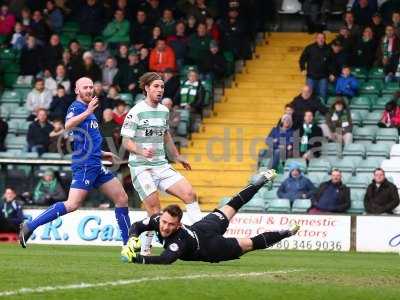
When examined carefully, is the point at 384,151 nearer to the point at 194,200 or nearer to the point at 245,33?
the point at 245,33

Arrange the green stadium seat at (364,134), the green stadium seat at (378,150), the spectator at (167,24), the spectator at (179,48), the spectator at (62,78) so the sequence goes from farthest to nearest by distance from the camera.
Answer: the spectator at (167,24) → the spectator at (179,48) → the spectator at (62,78) → the green stadium seat at (364,134) → the green stadium seat at (378,150)

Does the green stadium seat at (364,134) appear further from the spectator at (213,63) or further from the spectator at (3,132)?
the spectator at (3,132)

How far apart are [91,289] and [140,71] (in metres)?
17.1

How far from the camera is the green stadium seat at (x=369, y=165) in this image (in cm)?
2453

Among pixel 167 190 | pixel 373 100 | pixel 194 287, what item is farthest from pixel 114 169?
pixel 194 287

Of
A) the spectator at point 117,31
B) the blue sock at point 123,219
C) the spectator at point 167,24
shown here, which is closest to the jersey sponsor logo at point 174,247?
the blue sock at point 123,219

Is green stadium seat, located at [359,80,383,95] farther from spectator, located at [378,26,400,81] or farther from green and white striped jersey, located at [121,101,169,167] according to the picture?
green and white striped jersey, located at [121,101,169,167]

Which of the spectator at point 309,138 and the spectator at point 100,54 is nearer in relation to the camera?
the spectator at point 309,138

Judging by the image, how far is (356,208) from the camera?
23406mm

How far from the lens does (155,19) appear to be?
95.7 feet

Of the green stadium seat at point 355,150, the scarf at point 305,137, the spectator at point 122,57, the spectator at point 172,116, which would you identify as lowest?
the green stadium seat at point 355,150

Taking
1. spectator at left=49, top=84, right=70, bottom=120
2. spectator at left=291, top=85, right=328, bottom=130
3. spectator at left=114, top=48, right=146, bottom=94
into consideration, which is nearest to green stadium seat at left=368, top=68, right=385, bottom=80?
spectator at left=291, top=85, right=328, bottom=130

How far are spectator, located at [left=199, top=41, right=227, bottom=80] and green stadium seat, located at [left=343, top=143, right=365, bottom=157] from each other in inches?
159

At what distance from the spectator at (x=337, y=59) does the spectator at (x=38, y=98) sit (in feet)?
20.6
